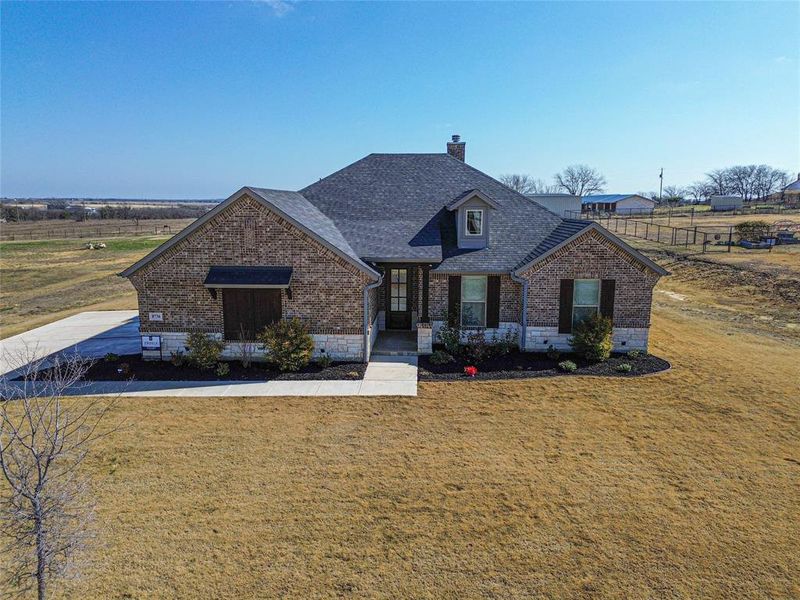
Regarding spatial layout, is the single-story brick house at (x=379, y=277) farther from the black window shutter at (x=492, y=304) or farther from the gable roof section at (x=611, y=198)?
the gable roof section at (x=611, y=198)

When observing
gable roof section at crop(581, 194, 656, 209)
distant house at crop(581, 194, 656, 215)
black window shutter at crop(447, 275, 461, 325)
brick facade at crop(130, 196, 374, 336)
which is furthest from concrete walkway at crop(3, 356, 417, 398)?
gable roof section at crop(581, 194, 656, 209)

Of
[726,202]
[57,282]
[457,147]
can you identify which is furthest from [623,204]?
[57,282]

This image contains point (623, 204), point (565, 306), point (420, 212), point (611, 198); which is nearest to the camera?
point (565, 306)

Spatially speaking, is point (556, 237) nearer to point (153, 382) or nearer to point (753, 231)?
point (153, 382)

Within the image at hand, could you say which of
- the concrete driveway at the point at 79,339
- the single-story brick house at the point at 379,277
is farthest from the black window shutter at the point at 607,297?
the concrete driveway at the point at 79,339

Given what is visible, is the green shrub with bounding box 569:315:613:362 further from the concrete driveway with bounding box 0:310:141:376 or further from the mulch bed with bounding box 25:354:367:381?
the concrete driveway with bounding box 0:310:141:376
